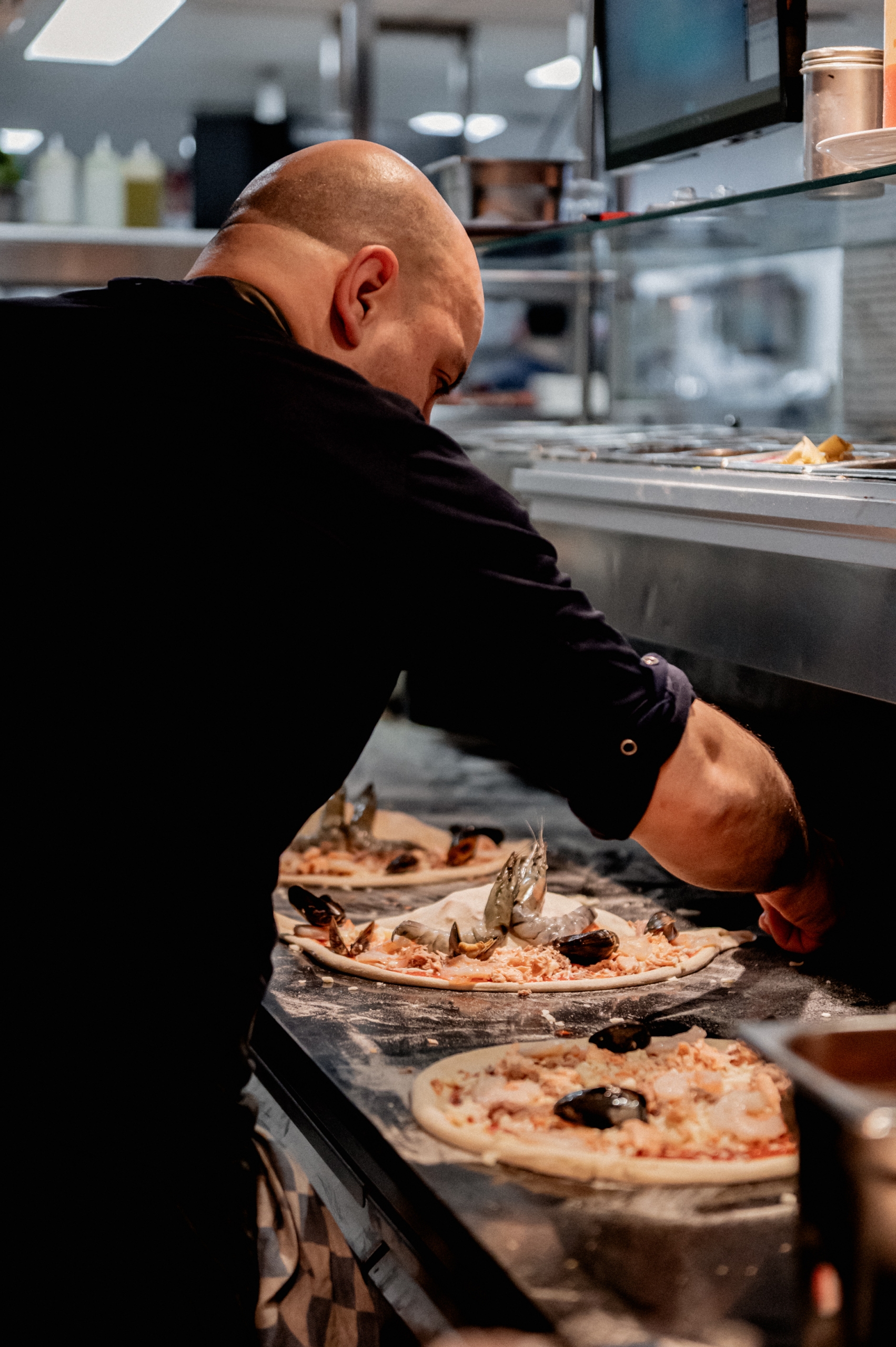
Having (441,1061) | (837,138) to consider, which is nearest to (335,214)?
(837,138)

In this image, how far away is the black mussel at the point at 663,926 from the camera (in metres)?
1.60

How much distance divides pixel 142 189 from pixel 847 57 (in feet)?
9.87

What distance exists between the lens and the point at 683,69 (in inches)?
74.4

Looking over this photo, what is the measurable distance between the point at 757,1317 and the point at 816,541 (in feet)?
2.62

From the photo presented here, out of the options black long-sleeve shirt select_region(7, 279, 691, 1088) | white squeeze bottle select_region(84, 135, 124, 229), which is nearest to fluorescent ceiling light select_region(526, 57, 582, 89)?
white squeeze bottle select_region(84, 135, 124, 229)

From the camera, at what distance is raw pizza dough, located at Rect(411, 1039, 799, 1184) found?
1.04 metres

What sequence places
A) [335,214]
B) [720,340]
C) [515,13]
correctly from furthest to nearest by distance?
1. [515,13]
2. [720,340]
3. [335,214]

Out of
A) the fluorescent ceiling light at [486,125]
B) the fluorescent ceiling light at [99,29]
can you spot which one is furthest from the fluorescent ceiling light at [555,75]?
the fluorescent ceiling light at [99,29]

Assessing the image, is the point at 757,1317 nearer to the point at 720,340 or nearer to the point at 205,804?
the point at 205,804

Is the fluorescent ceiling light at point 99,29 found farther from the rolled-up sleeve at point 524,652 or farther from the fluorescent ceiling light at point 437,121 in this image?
the rolled-up sleeve at point 524,652

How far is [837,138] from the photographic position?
1.32 m

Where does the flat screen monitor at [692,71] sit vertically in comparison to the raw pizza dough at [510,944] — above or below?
above

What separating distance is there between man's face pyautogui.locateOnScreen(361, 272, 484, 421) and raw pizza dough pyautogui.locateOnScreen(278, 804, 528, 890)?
0.73 metres

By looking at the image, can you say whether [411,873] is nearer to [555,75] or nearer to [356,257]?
[356,257]
